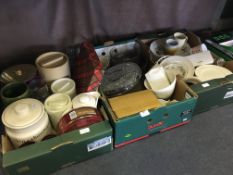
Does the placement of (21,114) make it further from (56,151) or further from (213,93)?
(213,93)

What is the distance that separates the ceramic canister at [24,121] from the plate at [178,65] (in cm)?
47

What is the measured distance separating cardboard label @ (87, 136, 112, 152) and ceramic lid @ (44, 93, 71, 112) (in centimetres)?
13

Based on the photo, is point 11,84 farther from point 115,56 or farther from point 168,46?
point 168,46

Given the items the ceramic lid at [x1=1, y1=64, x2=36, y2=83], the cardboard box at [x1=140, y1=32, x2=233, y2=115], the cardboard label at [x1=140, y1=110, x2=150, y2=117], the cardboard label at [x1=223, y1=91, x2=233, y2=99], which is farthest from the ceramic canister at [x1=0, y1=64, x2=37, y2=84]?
the cardboard label at [x1=223, y1=91, x2=233, y2=99]

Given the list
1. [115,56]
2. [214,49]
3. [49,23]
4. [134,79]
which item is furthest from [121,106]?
[214,49]

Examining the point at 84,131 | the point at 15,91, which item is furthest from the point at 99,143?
the point at 15,91

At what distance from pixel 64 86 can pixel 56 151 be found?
230 mm

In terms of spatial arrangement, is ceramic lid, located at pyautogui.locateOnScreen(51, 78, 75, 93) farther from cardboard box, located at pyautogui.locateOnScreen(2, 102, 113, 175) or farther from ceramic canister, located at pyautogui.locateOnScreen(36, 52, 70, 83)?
cardboard box, located at pyautogui.locateOnScreen(2, 102, 113, 175)

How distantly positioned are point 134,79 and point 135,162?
0.87 ft

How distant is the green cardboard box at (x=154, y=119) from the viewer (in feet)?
2.22

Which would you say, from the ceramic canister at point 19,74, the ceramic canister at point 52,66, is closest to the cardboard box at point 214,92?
the ceramic canister at point 52,66

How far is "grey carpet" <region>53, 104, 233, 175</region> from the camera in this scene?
0.70 m

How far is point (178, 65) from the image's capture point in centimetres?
88

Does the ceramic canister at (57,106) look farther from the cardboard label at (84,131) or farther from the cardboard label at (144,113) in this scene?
the cardboard label at (144,113)
